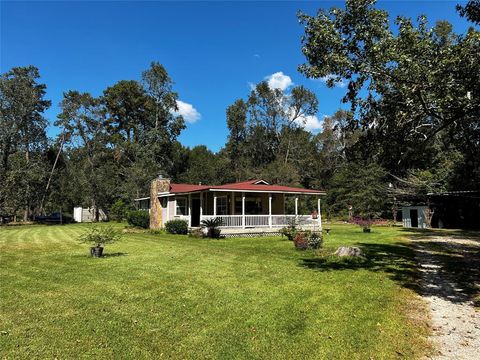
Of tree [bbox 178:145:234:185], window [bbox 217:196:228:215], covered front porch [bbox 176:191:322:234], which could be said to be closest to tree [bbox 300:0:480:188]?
covered front porch [bbox 176:191:322:234]

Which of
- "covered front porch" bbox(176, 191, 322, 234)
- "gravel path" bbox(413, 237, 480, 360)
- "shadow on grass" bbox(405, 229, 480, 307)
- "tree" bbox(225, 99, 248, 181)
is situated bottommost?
"gravel path" bbox(413, 237, 480, 360)

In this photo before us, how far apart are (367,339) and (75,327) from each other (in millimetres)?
4018

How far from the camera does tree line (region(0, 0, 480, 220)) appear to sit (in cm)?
845

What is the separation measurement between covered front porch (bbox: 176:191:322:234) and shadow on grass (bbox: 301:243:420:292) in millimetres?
8956

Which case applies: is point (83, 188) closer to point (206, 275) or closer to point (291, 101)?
point (291, 101)

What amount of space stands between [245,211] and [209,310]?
18696mm

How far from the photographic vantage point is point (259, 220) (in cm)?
2181

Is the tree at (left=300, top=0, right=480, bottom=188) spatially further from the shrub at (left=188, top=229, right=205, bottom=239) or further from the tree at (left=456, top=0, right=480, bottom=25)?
the shrub at (left=188, top=229, right=205, bottom=239)

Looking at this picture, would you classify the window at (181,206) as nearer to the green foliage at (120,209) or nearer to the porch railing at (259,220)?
the porch railing at (259,220)

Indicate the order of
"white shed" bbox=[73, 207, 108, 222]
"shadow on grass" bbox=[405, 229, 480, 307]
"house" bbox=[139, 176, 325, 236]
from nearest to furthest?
"shadow on grass" bbox=[405, 229, 480, 307], "house" bbox=[139, 176, 325, 236], "white shed" bbox=[73, 207, 108, 222]

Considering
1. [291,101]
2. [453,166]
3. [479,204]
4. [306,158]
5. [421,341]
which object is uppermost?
[291,101]

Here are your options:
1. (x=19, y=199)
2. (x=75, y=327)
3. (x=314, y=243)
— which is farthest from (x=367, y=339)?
(x=19, y=199)

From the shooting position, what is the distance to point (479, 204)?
26453 millimetres

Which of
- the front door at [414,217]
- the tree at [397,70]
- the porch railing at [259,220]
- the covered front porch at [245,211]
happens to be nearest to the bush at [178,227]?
the covered front porch at [245,211]
